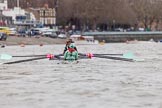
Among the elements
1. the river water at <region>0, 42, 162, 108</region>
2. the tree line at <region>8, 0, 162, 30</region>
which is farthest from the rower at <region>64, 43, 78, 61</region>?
the tree line at <region>8, 0, 162, 30</region>

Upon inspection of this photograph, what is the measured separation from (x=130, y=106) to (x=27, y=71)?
1399 cm

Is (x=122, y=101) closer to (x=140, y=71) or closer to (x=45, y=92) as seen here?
(x=45, y=92)

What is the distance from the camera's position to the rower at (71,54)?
34.6 meters

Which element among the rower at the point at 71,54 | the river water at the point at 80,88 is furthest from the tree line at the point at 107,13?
the river water at the point at 80,88

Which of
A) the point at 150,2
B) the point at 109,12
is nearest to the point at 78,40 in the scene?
the point at 109,12

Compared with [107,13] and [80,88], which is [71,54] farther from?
[107,13]

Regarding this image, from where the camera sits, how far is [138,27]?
17350 cm

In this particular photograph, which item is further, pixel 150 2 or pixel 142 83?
pixel 150 2

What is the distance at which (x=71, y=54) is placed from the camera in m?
35.2

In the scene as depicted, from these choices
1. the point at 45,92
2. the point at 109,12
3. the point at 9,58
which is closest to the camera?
the point at 45,92

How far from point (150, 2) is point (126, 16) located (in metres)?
22.7

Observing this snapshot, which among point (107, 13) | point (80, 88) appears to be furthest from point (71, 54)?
point (107, 13)

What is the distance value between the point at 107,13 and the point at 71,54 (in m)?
110

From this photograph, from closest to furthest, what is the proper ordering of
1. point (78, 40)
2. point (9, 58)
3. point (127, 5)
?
point (9, 58) < point (78, 40) < point (127, 5)
